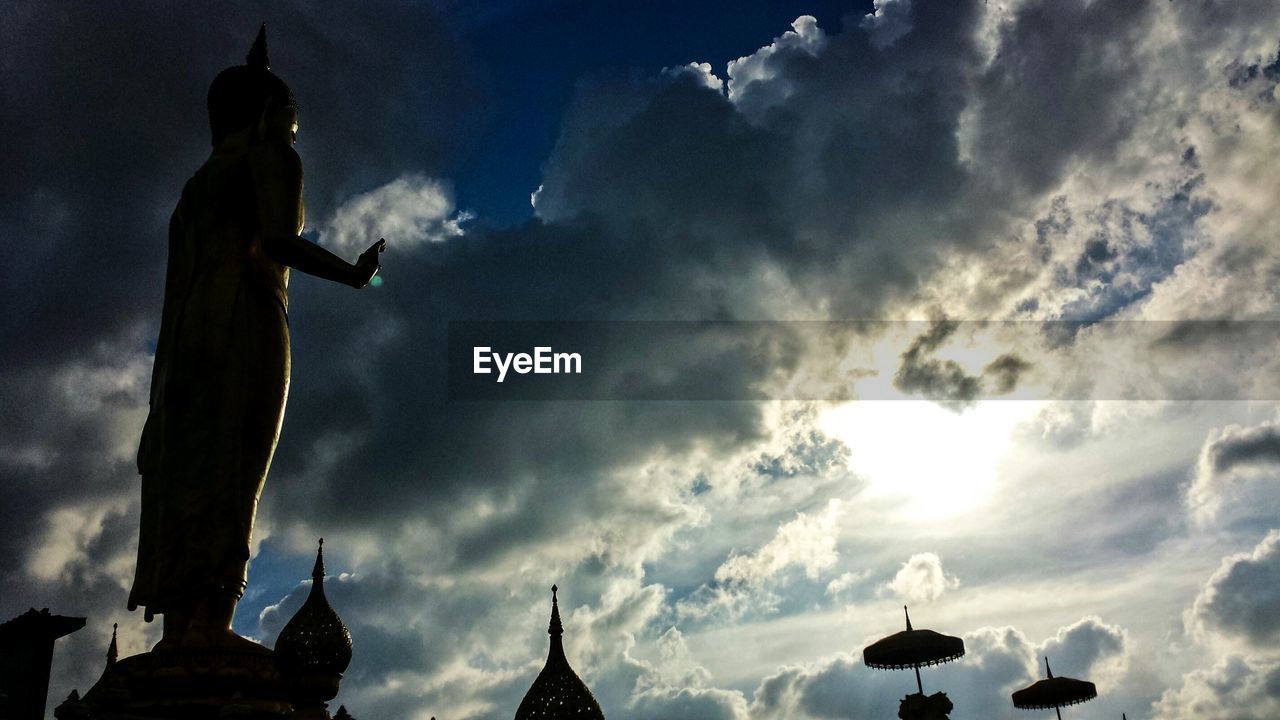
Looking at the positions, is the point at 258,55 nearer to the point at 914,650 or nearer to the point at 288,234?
the point at 288,234

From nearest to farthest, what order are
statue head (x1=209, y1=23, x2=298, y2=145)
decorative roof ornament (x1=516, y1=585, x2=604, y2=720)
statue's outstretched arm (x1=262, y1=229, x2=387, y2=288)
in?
statue's outstretched arm (x1=262, y1=229, x2=387, y2=288) < statue head (x1=209, y1=23, x2=298, y2=145) < decorative roof ornament (x1=516, y1=585, x2=604, y2=720)

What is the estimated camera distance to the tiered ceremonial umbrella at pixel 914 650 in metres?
25.9

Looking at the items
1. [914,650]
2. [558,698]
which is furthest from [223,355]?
[914,650]

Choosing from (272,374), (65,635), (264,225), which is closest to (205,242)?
(264,225)

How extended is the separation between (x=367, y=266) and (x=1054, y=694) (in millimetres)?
28579

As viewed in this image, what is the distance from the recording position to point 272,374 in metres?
10.1

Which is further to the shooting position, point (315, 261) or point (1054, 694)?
point (1054, 694)

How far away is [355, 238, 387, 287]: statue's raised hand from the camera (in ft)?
33.8

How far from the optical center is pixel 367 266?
10.4 m

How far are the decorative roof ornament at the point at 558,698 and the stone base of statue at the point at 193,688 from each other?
9.15 meters

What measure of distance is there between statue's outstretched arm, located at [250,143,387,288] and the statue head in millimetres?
858

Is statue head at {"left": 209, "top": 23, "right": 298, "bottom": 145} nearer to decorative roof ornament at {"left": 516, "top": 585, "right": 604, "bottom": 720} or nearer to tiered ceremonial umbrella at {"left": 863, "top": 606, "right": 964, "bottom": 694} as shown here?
decorative roof ornament at {"left": 516, "top": 585, "right": 604, "bottom": 720}

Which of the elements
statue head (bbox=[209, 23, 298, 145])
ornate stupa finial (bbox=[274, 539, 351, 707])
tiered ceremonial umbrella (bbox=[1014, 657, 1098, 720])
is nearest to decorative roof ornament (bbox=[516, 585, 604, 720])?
ornate stupa finial (bbox=[274, 539, 351, 707])

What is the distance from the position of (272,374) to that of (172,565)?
2.05 m
